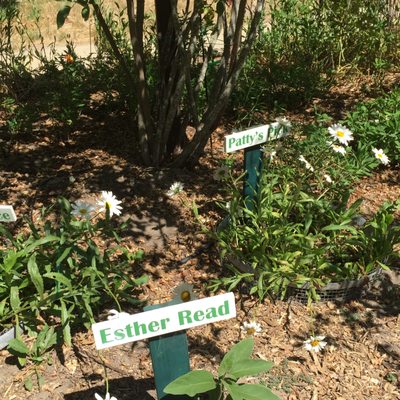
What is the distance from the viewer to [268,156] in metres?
3.23

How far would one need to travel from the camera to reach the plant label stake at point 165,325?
5.99 ft

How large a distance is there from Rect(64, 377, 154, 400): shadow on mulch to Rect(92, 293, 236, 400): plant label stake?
23.3 inches

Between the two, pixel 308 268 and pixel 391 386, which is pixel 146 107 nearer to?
pixel 308 268

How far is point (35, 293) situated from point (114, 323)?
1.19 metres

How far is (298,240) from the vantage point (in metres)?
3.05

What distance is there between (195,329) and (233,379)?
3.08 ft

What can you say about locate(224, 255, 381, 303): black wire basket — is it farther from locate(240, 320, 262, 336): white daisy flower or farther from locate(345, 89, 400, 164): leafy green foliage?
locate(345, 89, 400, 164): leafy green foliage

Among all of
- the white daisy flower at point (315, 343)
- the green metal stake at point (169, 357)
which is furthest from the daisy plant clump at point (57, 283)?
the white daisy flower at point (315, 343)

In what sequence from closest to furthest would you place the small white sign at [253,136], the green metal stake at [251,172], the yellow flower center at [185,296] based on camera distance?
the yellow flower center at [185,296] → the small white sign at [253,136] → the green metal stake at [251,172]

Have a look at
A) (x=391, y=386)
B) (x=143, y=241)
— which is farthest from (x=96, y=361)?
(x=391, y=386)

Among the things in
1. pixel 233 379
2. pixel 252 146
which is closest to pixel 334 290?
pixel 252 146

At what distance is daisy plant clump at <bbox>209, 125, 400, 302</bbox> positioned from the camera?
294cm

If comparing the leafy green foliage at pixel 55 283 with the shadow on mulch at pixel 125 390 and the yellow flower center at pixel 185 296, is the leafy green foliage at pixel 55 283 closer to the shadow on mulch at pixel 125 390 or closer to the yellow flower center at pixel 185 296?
the shadow on mulch at pixel 125 390

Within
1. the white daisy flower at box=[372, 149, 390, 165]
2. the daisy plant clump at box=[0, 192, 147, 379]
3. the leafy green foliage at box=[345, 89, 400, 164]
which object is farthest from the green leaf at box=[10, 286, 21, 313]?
the leafy green foliage at box=[345, 89, 400, 164]
